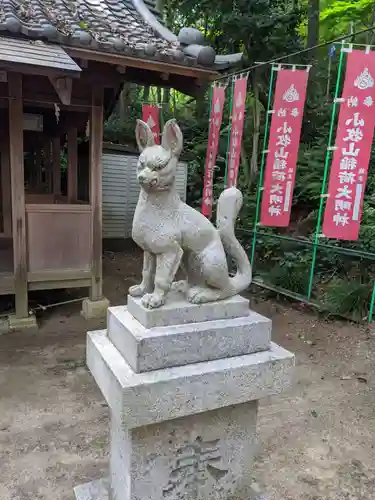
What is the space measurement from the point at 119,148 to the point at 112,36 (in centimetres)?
662

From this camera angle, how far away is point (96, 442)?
10.5 feet

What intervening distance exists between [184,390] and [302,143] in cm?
947

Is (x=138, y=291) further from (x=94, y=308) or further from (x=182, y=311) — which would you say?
(x=94, y=308)

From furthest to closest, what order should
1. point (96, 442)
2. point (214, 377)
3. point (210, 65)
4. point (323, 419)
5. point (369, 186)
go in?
point (369, 186), point (210, 65), point (323, 419), point (96, 442), point (214, 377)

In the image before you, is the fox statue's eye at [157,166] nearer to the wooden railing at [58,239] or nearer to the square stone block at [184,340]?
the square stone block at [184,340]

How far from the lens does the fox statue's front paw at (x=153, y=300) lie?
1940 millimetres

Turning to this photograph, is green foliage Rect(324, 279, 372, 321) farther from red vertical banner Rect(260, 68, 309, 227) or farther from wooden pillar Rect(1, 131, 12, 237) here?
wooden pillar Rect(1, 131, 12, 237)

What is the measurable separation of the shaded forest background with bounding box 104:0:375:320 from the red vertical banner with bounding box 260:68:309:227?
0.62 meters

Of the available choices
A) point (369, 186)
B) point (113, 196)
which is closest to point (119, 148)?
point (113, 196)

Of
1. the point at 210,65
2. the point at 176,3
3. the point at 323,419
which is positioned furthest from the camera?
the point at 176,3

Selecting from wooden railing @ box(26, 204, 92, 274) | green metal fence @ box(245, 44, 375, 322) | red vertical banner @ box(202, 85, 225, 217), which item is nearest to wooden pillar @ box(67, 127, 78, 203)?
wooden railing @ box(26, 204, 92, 274)

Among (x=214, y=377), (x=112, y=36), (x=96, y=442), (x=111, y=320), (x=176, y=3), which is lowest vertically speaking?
(x=96, y=442)

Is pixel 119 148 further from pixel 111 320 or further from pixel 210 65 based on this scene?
pixel 111 320

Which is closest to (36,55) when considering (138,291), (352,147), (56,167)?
Result: (138,291)
